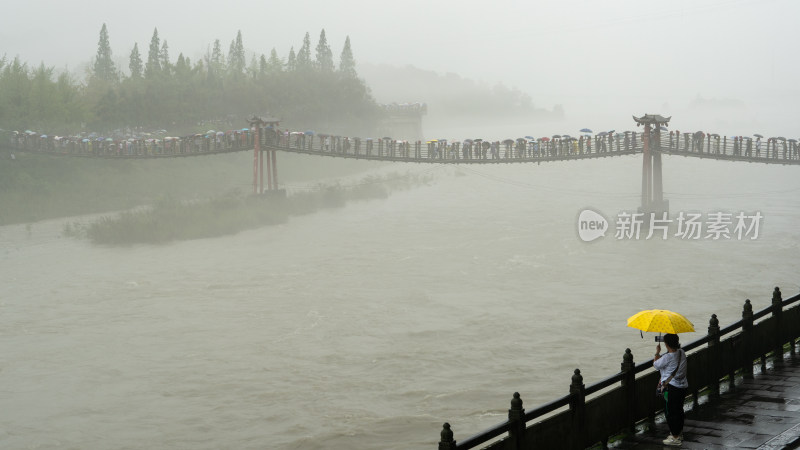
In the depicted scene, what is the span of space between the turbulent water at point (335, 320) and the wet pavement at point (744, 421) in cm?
850

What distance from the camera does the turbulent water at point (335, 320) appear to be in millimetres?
21547

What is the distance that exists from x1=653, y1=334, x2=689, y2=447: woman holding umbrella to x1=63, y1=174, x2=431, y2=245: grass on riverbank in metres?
42.0

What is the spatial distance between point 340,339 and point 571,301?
10.0m

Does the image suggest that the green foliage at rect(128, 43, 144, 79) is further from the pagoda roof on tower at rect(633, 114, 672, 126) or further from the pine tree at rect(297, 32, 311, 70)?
the pagoda roof on tower at rect(633, 114, 672, 126)

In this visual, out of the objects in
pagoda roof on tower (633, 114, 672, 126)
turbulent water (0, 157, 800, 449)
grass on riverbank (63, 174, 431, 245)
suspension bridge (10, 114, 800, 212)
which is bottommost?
turbulent water (0, 157, 800, 449)

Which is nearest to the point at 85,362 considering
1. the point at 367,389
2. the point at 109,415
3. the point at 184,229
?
the point at 109,415

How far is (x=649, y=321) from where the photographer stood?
36.6 ft

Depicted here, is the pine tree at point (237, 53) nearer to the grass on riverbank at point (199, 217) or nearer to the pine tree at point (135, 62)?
the pine tree at point (135, 62)

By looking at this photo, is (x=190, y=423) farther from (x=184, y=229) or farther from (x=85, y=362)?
(x=184, y=229)

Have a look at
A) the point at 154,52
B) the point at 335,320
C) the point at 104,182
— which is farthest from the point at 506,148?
the point at 154,52

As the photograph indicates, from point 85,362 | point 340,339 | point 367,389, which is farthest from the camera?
point 340,339

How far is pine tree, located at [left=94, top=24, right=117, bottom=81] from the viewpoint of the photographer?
98963 millimetres

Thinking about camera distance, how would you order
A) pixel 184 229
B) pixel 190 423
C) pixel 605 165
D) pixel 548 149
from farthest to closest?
1. pixel 605 165
2. pixel 548 149
3. pixel 184 229
4. pixel 190 423

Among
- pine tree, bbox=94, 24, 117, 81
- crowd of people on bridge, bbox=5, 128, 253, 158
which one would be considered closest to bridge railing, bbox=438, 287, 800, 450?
crowd of people on bridge, bbox=5, 128, 253, 158
